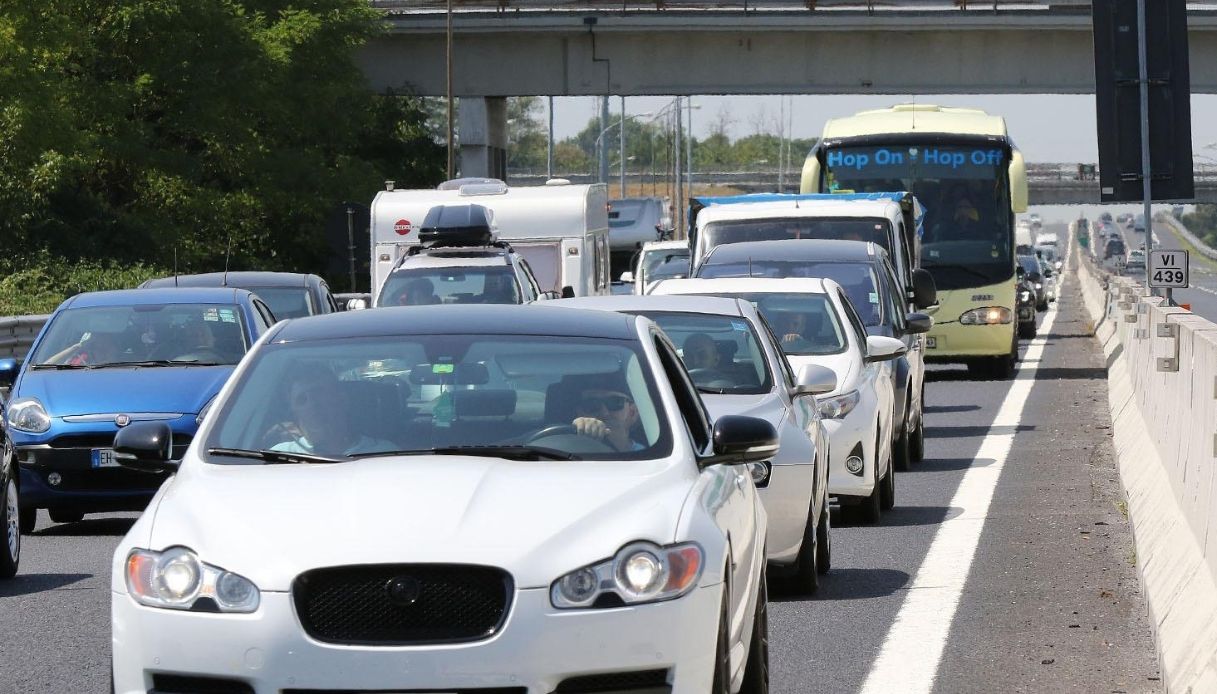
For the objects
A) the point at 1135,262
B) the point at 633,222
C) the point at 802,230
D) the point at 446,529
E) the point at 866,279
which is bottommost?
the point at 446,529

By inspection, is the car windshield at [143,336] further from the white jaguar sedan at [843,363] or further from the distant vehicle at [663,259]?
the distant vehicle at [663,259]

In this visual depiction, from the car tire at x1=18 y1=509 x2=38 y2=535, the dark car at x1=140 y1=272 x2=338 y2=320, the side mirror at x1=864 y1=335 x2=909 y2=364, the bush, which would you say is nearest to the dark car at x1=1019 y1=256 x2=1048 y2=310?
the bush

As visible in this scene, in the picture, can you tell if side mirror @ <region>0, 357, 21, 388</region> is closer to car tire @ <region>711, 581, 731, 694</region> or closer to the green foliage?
car tire @ <region>711, 581, 731, 694</region>

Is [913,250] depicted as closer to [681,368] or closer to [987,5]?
[681,368]

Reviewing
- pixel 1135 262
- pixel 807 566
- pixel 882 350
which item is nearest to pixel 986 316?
pixel 882 350

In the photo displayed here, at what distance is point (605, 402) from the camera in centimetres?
693

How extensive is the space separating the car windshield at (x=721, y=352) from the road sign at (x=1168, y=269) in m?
14.8

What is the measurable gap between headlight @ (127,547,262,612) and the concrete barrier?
2724 millimetres

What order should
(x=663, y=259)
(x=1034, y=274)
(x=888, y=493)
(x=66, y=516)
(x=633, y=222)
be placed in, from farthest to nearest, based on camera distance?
(x=1034, y=274)
(x=633, y=222)
(x=663, y=259)
(x=66, y=516)
(x=888, y=493)

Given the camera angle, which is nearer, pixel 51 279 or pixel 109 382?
pixel 109 382

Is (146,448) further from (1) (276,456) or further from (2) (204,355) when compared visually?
(2) (204,355)

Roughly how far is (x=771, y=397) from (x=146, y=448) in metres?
4.65

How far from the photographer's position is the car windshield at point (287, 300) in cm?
2195

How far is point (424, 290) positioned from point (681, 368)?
1656cm
